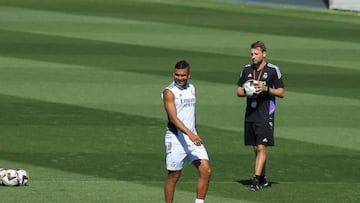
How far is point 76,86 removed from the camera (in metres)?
26.0

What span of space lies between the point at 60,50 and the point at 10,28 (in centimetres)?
395

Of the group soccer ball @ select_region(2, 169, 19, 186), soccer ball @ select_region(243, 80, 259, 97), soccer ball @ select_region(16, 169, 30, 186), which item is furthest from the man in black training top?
soccer ball @ select_region(2, 169, 19, 186)

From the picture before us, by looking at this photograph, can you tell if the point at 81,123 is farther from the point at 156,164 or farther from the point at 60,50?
the point at 60,50

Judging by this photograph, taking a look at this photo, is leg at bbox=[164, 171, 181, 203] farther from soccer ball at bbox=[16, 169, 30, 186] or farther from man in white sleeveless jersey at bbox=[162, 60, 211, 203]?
soccer ball at bbox=[16, 169, 30, 186]

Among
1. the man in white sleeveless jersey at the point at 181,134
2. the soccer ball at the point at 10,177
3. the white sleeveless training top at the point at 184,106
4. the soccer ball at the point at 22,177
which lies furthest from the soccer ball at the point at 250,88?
the soccer ball at the point at 10,177

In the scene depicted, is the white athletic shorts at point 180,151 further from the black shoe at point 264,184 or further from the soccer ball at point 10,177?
the soccer ball at point 10,177

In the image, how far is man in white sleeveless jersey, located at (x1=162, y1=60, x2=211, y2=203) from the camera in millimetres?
15312

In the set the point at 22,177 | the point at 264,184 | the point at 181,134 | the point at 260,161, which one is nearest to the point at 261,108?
the point at 260,161

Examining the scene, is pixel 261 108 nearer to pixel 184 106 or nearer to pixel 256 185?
pixel 256 185

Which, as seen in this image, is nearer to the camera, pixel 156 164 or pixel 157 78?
pixel 156 164

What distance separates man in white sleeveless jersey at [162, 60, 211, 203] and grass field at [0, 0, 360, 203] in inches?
51.8

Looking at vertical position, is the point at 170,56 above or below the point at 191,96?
above

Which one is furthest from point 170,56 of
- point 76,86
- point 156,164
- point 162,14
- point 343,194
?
point 343,194

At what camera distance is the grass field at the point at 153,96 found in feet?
59.0
